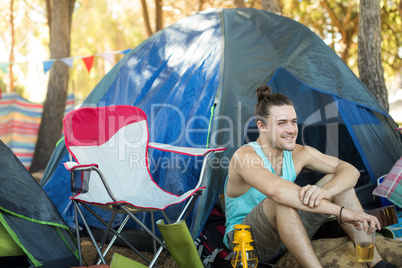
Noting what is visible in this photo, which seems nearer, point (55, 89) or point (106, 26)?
point (55, 89)

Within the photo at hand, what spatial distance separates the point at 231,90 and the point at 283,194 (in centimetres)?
111

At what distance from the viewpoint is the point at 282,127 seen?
215 cm

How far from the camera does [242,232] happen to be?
1.85 meters

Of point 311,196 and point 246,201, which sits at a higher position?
point 311,196

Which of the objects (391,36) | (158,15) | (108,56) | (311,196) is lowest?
(311,196)

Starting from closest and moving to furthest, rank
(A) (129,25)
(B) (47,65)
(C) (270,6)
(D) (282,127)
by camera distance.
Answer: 1. (D) (282,127)
2. (C) (270,6)
3. (B) (47,65)
4. (A) (129,25)

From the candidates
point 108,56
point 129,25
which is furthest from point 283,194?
point 129,25

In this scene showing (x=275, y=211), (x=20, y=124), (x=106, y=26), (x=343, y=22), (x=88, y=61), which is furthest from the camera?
(x=106, y=26)

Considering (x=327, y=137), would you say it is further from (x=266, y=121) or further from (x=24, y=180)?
(x=24, y=180)

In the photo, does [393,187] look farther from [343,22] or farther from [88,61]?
[343,22]

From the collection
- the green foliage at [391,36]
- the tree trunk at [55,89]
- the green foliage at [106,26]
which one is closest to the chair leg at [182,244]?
the tree trunk at [55,89]

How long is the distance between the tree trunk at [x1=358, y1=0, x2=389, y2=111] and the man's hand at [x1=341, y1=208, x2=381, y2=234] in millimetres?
2371

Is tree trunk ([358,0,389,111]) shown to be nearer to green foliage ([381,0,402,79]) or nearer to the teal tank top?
the teal tank top

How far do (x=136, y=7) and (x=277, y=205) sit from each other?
14165 mm
